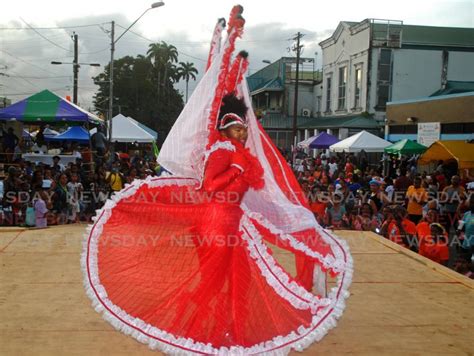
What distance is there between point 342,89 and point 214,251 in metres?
27.5

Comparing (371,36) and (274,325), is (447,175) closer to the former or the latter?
(274,325)

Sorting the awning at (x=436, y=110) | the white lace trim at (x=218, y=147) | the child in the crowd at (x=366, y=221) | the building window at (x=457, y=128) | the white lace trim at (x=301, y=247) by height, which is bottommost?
the child in the crowd at (x=366, y=221)

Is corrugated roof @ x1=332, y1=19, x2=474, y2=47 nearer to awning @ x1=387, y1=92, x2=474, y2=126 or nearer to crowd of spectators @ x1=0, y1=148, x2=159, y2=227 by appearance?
awning @ x1=387, y1=92, x2=474, y2=126

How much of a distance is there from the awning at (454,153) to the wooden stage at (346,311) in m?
6.22

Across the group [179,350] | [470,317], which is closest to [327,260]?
[179,350]

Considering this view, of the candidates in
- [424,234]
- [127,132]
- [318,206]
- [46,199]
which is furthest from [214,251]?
[127,132]

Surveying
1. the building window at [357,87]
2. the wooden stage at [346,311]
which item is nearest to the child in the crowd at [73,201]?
the wooden stage at [346,311]

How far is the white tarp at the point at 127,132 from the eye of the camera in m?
17.3

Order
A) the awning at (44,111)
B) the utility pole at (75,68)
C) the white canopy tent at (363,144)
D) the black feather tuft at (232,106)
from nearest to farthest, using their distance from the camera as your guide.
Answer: the black feather tuft at (232,106)
the awning at (44,111)
the white canopy tent at (363,144)
the utility pole at (75,68)

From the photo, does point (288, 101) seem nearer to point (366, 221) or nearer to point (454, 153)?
point (454, 153)

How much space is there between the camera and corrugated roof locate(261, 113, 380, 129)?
25.2m

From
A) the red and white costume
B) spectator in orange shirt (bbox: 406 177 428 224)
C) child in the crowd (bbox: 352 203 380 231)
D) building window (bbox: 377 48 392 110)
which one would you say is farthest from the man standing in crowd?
building window (bbox: 377 48 392 110)

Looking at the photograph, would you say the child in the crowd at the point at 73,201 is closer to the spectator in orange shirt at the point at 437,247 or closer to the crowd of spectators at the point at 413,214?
the crowd of spectators at the point at 413,214

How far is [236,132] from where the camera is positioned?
3182 mm
